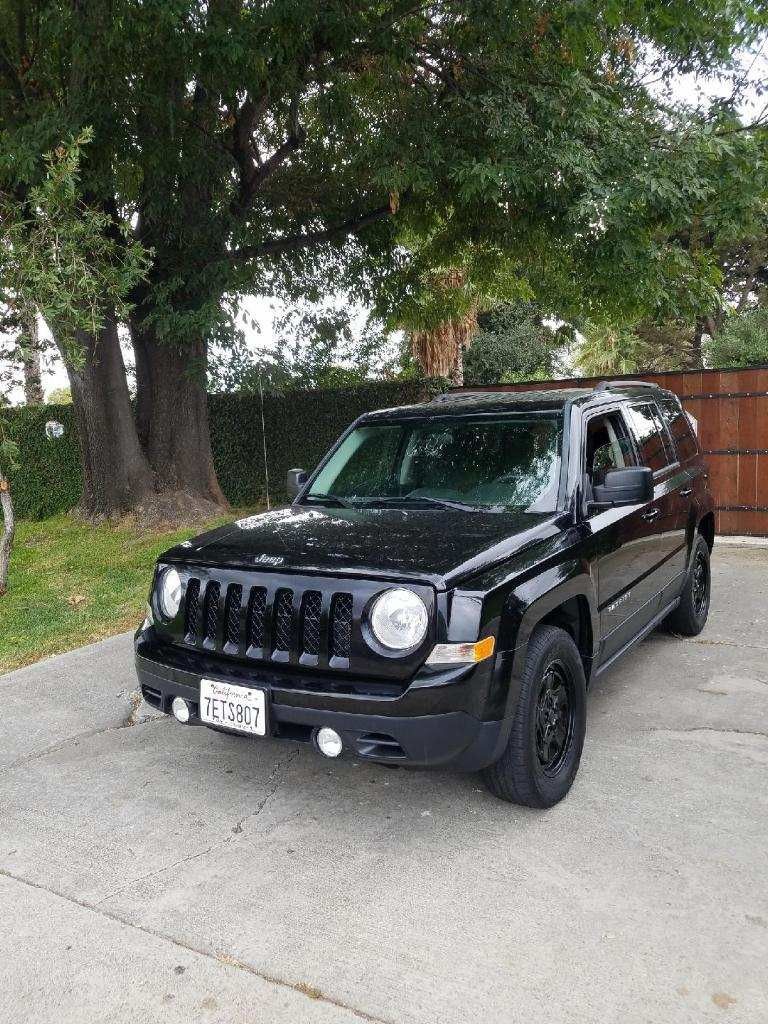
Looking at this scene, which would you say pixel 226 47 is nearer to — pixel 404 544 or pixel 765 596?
pixel 404 544

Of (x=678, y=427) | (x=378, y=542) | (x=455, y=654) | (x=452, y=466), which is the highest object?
(x=678, y=427)

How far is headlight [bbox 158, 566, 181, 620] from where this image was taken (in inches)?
147

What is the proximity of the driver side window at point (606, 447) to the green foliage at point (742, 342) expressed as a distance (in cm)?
1665

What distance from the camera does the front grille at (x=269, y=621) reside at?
321 centimetres

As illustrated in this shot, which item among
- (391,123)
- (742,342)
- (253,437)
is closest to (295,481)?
(391,123)

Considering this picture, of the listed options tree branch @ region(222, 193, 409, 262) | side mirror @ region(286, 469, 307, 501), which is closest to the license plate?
side mirror @ region(286, 469, 307, 501)

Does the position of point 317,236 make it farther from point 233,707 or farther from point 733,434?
point 233,707

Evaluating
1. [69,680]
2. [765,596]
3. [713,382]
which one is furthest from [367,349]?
[69,680]

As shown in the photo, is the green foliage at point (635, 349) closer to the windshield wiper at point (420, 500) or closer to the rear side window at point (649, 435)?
the rear side window at point (649, 435)

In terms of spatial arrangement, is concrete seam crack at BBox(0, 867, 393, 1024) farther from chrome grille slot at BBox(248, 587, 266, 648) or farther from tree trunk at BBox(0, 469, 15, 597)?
tree trunk at BBox(0, 469, 15, 597)

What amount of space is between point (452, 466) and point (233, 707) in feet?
5.68

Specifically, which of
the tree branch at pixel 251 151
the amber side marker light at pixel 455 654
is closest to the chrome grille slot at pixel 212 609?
the amber side marker light at pixel 455 654

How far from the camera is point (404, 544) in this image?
349 centimetres

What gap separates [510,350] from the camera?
2333 centimetres
